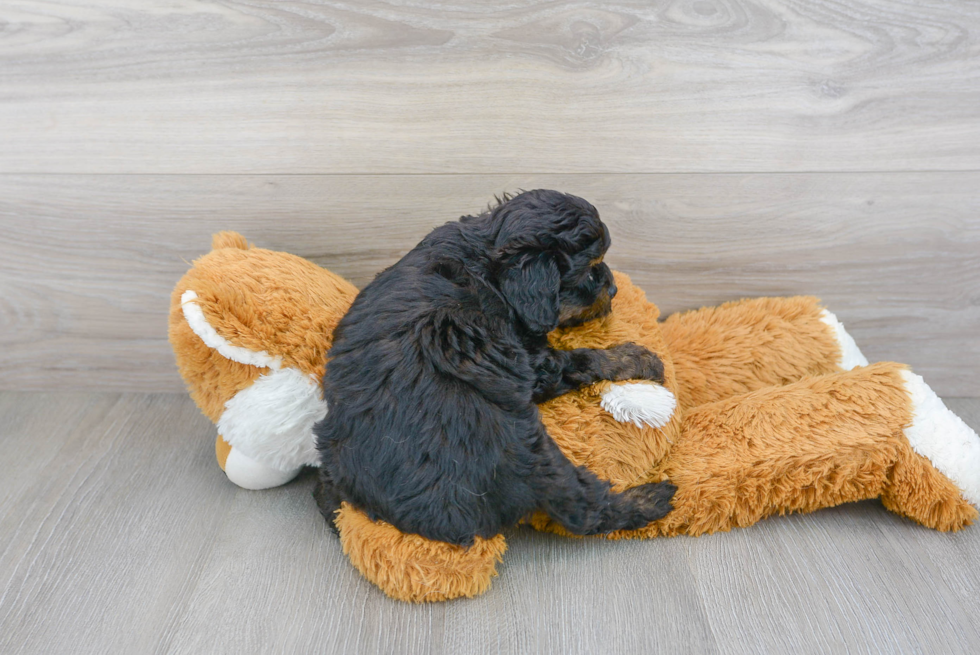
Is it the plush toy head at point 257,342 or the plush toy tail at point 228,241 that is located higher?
the plush toy tail at point 228,241

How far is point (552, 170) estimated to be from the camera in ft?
4.75

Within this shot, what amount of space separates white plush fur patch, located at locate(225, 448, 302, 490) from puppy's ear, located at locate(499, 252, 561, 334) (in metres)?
0.64

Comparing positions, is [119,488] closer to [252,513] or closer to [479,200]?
[252,513]

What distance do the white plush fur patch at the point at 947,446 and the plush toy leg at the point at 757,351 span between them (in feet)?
0.74

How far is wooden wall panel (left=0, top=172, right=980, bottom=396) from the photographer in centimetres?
147

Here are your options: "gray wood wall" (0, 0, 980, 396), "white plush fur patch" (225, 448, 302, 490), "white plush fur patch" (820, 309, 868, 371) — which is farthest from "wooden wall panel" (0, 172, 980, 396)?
"white plush fur patch" (225, 448, 302, 490)

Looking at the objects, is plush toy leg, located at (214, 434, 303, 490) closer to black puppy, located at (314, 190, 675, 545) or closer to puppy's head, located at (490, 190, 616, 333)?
black puppy, located at (314, 190, 675, 545)

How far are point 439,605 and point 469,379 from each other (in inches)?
15.0

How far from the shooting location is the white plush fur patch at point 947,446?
1.21m

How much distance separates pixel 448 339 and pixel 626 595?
0.52m

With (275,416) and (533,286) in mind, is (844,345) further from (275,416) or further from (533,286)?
(275,416)

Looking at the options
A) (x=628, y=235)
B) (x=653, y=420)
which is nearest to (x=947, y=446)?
(x=653, y=420)

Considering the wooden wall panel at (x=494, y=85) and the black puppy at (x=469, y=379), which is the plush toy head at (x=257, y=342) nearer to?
the black puppy at (x=469, y=379)

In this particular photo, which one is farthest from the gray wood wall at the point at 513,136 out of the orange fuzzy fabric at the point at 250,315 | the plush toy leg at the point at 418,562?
the plush toy leg at the point at 418,562
